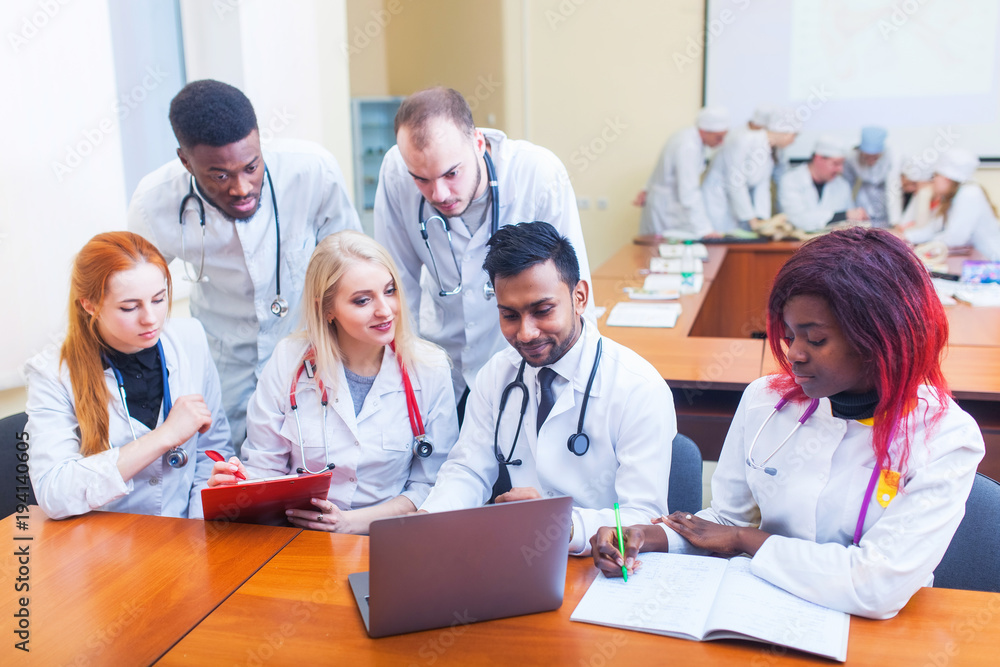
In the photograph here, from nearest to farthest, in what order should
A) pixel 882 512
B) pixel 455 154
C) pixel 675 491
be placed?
pixel 882 512, pixel 675 491, pixel 455 154

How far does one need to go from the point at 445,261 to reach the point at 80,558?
1.20m

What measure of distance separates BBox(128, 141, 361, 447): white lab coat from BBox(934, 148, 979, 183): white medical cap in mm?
4457

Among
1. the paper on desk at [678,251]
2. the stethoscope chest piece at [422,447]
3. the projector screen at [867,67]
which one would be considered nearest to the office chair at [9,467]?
the stethoscope chest piece at [422,447]

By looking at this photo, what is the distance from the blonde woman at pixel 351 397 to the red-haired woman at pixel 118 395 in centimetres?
19

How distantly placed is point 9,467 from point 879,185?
6.03 metres

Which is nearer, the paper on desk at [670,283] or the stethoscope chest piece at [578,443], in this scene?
the stethoscope chest piece at [578,443]

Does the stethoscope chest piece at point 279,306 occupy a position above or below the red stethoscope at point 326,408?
above

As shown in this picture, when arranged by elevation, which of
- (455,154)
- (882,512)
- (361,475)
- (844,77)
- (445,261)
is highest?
(844,77)

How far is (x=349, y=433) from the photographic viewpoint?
1855 millimetres

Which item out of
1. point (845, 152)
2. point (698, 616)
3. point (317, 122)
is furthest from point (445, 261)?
point (845, 152)

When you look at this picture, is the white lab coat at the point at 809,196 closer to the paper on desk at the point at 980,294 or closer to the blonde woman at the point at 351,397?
the paper on desk at the point at 980,294

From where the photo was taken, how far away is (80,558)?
4.66ft

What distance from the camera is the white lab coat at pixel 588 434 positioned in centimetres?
155

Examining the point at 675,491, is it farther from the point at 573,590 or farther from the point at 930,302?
the point at 930,302
